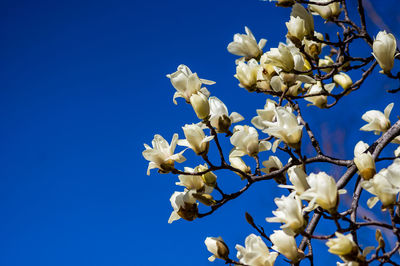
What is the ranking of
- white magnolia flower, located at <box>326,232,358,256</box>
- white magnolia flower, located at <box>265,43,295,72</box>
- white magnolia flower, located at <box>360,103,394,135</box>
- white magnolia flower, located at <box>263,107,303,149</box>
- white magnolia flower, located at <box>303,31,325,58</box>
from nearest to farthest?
1. white magnolia flower, located at <box>326,232,358,256</box>
2. white magnolia flower, located at <box>263,107,303,149</box>
3. white magnolia flower, located at <box>265,43,295,72</box>
4. white magnolia flower, located at <box>360,103,394,135</box>
5. white magnolia flower, located at <box>303,31,325,58</box>

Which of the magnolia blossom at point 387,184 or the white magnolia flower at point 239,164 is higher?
the white magnolia flower at point 239,164

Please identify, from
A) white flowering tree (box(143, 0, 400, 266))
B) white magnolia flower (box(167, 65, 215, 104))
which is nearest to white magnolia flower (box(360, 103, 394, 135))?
white flowering tree (box(143, 0, 400, 266))

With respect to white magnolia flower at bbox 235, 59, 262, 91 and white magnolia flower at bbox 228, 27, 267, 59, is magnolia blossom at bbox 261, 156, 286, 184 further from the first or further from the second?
white magnolia flower at bbox 228, 27, 267, 59

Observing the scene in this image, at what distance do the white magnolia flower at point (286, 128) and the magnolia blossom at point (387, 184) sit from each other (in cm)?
24

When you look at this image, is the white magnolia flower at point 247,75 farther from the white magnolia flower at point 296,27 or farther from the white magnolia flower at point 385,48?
the white magnolia flower at point 385,48

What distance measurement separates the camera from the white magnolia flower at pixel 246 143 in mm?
1343

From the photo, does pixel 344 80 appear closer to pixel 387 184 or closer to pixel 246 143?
pixel 246 143

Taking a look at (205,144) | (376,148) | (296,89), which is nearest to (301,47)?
(296,89)

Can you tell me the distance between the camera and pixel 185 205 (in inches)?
53.6

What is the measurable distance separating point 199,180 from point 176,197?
0.09 m

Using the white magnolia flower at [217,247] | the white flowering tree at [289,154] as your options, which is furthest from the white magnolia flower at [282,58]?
the white magnolia flower at [217,247]

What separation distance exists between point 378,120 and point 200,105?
707 mm

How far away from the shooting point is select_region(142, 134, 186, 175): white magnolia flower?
1321 millimetres

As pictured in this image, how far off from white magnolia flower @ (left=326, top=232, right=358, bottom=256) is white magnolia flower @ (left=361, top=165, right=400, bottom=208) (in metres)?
0.14
